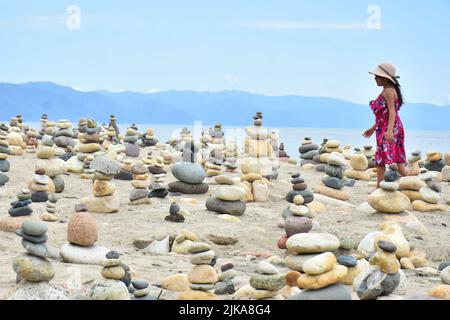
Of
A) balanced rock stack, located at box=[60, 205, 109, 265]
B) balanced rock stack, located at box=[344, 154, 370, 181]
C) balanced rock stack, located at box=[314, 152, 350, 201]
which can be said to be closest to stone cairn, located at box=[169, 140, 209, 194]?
balanced rock stack, located at box=[314, 152, 350, 201]

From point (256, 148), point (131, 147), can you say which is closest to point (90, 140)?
point (131, 147)

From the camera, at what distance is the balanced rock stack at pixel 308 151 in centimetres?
1593

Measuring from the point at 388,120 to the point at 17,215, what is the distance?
17.8ft

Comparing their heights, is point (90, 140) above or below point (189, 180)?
above

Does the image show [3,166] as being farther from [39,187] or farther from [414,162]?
[414,162]

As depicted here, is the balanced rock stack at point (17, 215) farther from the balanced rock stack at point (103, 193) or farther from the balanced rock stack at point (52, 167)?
the balanced rock stack at point (52, 167)

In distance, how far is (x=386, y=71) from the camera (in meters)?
10.1

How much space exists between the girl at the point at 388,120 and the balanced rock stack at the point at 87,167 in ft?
15.3

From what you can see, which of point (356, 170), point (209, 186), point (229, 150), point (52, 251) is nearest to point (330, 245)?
point (52, 251)

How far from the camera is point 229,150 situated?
16.2m

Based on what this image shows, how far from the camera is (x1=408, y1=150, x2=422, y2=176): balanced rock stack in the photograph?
1329 cm

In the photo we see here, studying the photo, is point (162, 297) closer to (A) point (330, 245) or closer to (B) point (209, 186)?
(A) point (330, 245)

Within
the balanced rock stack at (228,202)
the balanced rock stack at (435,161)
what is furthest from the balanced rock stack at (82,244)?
the balanced rock stack at (435,161)

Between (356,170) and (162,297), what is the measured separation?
9102 mm
